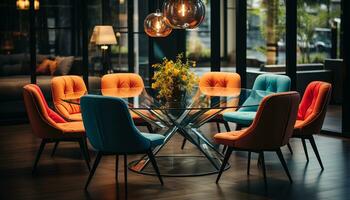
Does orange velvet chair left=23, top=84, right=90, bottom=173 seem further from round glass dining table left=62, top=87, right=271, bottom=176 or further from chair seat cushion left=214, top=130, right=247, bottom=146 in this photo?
Result: chair seat cushion left=214, top=130, right=247, bottom=146

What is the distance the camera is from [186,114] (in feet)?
25.4

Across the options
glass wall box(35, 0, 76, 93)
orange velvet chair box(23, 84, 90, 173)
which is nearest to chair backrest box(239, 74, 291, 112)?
orange velvet chair box(23, 84, 90, 173)

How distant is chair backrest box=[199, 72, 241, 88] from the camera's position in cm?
903

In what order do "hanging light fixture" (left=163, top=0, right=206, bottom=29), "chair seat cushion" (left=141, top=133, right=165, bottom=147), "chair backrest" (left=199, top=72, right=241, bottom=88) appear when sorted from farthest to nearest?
"chair backrest" (left=199, top=72, right=241, bottom=88) < "hanging light fixture" (left=163, top=0, right=206, bottom=29) < "chair seat cushion" (left=141, top=133, right=165, bottom=147)

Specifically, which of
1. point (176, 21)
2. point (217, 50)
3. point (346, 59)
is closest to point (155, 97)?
point (176, 21)

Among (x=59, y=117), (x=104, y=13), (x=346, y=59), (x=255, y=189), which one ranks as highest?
(x=104, y=13)

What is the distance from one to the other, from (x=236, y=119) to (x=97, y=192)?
2264 millimetres

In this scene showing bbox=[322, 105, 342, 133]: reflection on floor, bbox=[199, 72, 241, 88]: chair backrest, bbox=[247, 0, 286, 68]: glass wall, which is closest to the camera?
bbox=[199, 72, 241, 88]: chair backrest

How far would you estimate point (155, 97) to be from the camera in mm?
7793

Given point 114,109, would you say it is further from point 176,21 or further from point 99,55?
point 99,55

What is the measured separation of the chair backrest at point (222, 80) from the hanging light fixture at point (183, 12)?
6.57ft

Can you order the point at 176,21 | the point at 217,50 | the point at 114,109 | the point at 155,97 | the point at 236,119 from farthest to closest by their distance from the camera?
the point at 217,50, the point at 236,119, the point at 155,97, the point at 176,21, the point at 114,109

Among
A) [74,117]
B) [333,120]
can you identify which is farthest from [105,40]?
[333,120]

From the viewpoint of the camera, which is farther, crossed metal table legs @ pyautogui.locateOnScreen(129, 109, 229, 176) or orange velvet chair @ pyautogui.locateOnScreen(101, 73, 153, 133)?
orange velvet chair @ pyautogui.locateOnScreen(101, 73, 153, 133)
